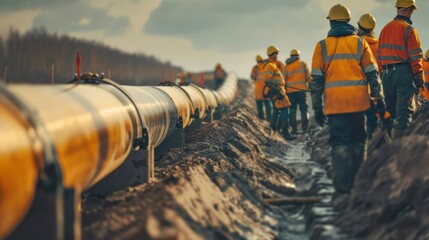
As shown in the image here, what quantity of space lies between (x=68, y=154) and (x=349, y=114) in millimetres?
3845

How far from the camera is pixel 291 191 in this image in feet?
26.5

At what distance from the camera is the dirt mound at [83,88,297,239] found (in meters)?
4.50

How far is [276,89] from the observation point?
14.1 m

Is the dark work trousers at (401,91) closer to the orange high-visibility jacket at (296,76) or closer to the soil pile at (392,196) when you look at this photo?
the soil pile at (392,196)

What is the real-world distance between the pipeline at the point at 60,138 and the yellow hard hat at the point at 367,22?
4466 mm

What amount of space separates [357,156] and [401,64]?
197 centimetres

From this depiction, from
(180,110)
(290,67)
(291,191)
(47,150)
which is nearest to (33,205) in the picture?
(47,150)

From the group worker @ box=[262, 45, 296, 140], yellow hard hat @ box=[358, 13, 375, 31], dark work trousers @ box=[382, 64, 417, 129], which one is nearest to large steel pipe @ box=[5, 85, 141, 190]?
dark work trousers @ box=[382, 64, 417, 129]

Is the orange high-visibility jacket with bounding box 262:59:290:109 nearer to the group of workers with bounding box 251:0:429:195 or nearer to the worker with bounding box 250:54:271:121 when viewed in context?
the worker with bounding box 250:54:271:121

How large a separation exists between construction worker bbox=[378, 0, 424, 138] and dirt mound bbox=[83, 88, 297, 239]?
5.92ft

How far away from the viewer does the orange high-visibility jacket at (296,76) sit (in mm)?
14344

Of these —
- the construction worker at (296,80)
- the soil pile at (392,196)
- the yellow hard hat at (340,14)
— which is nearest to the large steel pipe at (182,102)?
the construction worker at (296,80)

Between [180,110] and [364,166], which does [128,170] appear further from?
[180,110]

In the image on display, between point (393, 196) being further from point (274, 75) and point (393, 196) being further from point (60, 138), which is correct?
point (274, 75)
